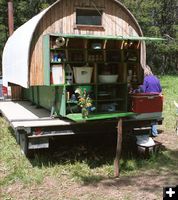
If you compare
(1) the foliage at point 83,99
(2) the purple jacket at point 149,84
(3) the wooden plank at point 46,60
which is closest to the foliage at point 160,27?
(2) the purple jacket at point 149,84

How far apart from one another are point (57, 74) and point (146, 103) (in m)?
2.01

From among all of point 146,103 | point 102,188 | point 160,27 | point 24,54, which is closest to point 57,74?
point 24,54

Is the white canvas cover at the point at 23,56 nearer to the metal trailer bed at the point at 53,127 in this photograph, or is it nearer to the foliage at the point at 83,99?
the metal trailer bed at the point at 53,127

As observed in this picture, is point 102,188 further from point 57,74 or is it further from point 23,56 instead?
point 23,56

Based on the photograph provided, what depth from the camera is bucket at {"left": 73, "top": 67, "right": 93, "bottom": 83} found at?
7551 mm

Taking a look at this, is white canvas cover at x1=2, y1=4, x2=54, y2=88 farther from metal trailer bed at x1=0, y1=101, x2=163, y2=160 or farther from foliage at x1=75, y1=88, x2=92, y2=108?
foliage at x1=75, y1=88, x2=92, y2=108

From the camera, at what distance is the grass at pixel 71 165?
21.3 ft

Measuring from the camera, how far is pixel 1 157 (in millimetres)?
7781

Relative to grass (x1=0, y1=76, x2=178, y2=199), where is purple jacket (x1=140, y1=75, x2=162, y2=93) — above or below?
above

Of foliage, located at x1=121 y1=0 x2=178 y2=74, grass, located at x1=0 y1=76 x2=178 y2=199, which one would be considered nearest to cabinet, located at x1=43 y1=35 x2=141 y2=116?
grass, located at x1=0 y1=76 x2=178 y2=199

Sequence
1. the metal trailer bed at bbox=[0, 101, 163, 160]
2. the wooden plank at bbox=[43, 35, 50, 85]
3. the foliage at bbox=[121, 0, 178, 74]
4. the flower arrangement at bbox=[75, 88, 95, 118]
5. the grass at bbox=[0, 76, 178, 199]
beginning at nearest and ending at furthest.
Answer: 1. the grass at bbox=[0, 76, 178, 199]
2. the metal trailer bed at bbox=[0, 101, 163, 160]
3. the flower arrangement at bbox=[75, 88, 95, 118]
4. the wooden plank at bbox=[43, 35, 50, 85]
5. the foliage at bbox=[121, 0, 178, 74]

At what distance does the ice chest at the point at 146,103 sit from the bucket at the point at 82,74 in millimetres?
1107

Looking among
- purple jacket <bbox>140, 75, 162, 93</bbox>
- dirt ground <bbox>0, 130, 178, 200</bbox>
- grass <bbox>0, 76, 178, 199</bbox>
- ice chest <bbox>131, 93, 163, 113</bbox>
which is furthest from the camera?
purple jacket <bbox>140, 75, 162, 93</bbox>

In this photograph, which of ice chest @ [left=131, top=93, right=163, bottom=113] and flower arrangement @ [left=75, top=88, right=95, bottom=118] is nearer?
flower arrangement @ [left=75, top=88, right=95, bottom=118]
